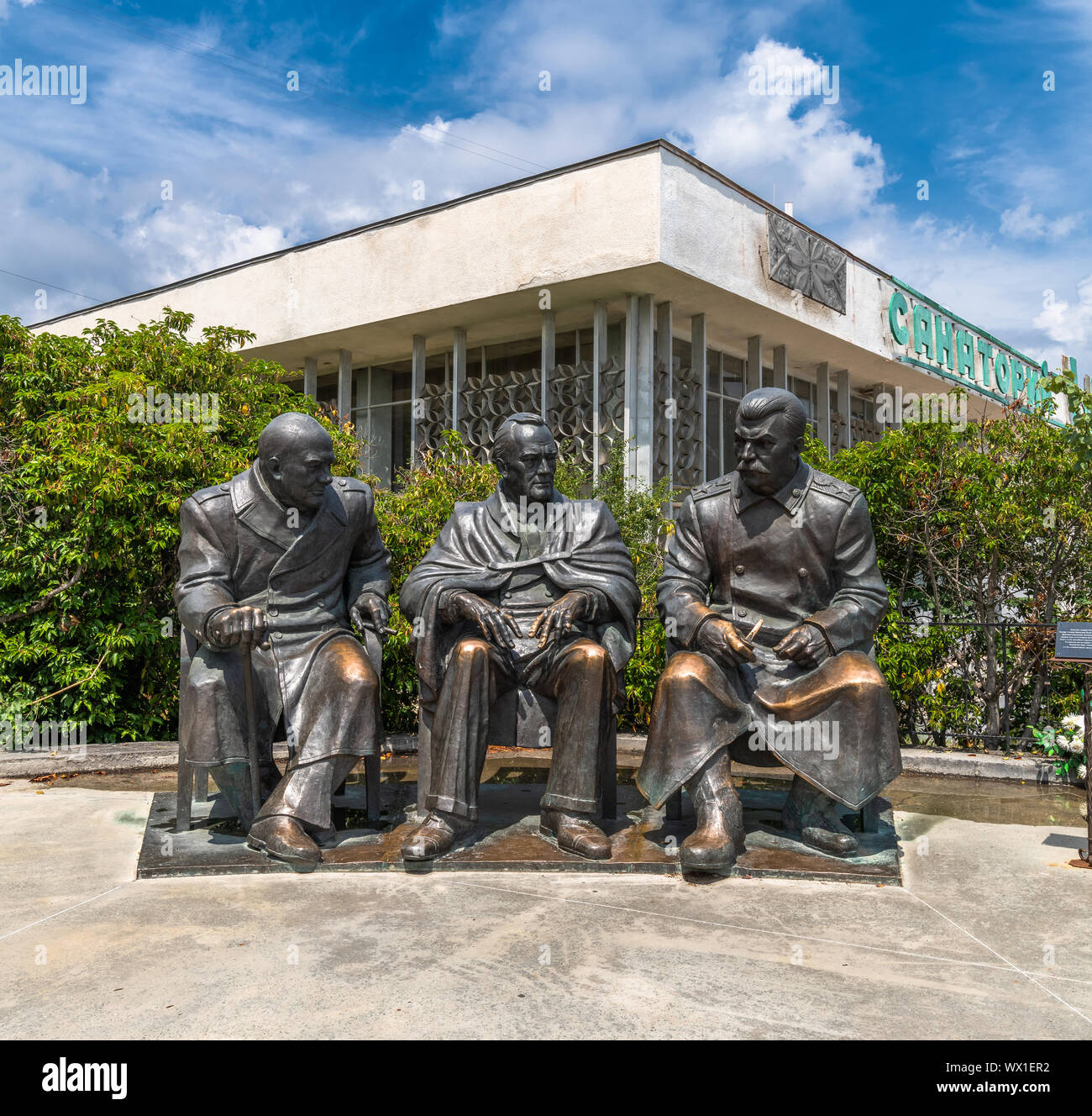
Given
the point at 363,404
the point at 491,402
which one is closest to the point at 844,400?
the point at 491,402

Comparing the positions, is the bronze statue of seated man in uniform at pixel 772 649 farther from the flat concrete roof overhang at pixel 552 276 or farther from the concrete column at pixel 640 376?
the concrete column at pixel 640 376

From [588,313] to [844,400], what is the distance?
603 cm

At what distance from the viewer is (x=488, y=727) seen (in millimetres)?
4148

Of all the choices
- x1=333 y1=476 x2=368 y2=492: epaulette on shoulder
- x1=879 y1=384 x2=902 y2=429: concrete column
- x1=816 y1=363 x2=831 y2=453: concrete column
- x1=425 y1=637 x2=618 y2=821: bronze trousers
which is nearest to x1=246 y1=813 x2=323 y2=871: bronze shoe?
x1=425 y1=637 x2=618 y2=821: bronze trousers

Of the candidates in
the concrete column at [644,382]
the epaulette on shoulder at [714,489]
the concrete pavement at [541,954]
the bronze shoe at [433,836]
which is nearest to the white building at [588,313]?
the concrete column at [644,382]

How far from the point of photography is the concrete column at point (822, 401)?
1628cm

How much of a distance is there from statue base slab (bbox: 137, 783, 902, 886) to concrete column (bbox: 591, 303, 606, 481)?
788 centimetres

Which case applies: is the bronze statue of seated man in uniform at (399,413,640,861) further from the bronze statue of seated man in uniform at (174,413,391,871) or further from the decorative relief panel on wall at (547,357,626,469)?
the decorative relief panel on wall at (547,357,626,469)

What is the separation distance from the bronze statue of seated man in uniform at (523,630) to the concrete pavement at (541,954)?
0.38m

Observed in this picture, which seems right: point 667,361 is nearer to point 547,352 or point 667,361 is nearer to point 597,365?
point 597,365

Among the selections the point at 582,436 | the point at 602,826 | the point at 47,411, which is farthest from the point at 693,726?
the point at 582,436

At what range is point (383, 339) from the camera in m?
14.7

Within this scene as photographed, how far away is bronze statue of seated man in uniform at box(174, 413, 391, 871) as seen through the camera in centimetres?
398

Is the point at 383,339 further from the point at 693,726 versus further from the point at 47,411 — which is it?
the point at 693,726
